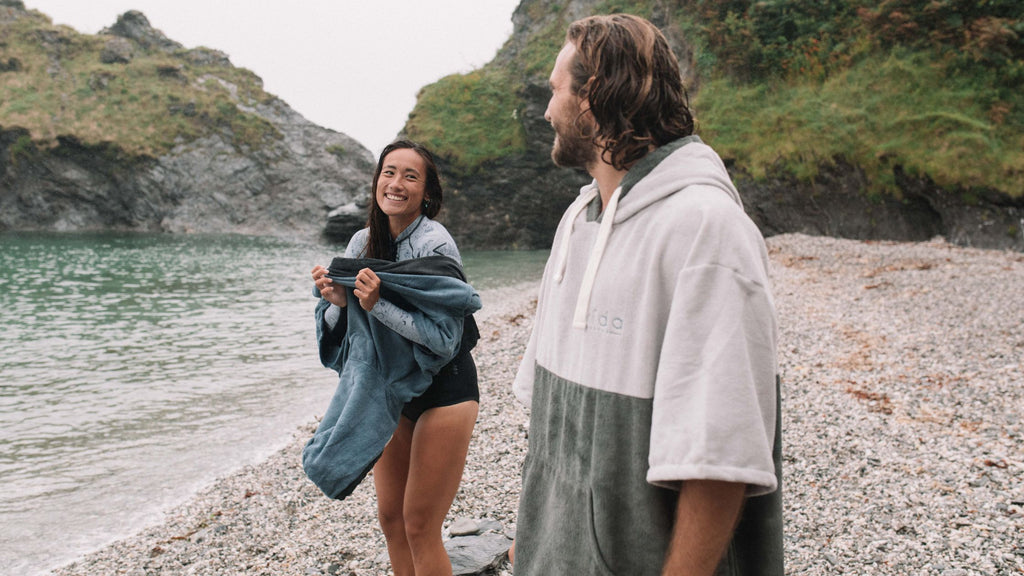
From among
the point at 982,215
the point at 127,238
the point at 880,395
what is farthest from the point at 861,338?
the point at 127,238

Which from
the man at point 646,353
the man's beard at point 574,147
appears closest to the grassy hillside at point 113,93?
the man's beard at point 574,147

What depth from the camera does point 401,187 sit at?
315cm

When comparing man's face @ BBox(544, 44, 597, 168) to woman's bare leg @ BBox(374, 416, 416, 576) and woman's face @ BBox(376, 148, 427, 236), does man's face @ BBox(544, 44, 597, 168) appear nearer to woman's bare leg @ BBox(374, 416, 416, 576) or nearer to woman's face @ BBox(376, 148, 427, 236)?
woman's face @ BBox(376, 148, 427, 236)

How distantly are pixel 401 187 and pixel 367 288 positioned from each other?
0.60 metres

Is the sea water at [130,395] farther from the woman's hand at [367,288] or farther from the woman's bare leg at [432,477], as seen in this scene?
the woman's hand at [367,288]

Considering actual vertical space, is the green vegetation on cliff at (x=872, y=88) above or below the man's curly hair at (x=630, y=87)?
above

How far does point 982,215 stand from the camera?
607 inches

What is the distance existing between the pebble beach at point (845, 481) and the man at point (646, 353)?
253 cm

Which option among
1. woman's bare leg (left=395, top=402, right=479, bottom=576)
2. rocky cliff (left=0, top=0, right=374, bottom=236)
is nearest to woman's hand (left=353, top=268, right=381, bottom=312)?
woman's bare leg (left=395, top=402, right=479, bottom=576)

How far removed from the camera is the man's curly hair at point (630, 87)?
140cm

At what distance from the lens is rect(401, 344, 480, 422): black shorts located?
9.80 feet

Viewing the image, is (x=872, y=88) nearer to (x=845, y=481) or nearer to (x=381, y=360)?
(x=845, y=481)

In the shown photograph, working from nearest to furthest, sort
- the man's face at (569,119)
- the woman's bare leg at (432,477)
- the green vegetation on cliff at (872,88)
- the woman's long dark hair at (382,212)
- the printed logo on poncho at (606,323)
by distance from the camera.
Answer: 1. the printed logo on poncho at (606,323)
2. the man's face at (569,119)
3. the woman's bare leg at (432,477)
4. the woman's long dark hair at (382,212)
5. the green vegetation on cliff at (872,88)

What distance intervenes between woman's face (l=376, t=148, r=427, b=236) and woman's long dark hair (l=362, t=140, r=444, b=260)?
1.2 inches
